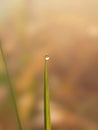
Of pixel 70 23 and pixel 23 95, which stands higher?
pixel 70 23

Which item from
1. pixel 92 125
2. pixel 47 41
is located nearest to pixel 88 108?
pixel 92 125

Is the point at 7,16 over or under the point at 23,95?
over

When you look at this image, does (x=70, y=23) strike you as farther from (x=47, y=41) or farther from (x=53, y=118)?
(x=53, y=118)

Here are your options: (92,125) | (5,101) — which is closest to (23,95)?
(5,101)

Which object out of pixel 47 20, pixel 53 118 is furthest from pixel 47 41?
pixel 53 118

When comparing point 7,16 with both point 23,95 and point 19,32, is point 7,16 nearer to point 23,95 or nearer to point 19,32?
point 19,32
